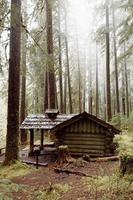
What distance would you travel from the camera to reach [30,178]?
41.1 ft

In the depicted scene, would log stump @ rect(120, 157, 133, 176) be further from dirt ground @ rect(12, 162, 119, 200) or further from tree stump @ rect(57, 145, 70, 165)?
tree stump @ rect(57, 145, 70, 165)

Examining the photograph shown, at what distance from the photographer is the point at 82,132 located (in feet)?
58.0

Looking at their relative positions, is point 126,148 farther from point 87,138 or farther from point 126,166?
point 87,138

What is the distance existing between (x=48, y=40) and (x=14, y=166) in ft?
35.2

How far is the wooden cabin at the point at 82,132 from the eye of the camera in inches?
677

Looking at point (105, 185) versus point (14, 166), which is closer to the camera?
point (105, 185)

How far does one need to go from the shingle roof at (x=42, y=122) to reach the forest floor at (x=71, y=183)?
3.31 meters

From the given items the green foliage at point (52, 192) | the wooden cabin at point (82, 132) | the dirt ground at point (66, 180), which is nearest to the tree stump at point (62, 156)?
the dirt ground at point (66, 180)

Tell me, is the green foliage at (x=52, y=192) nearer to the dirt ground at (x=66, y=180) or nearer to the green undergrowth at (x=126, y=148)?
the dirt ground at (x=66, y=180)

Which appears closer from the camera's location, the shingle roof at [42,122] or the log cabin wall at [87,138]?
the log cabin wall at [87,138]

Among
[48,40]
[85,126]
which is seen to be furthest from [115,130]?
[48,40]

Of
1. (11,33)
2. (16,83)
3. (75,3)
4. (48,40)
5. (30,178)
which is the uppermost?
(75,3)

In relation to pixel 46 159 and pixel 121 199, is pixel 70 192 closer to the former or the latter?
pixel 121 199

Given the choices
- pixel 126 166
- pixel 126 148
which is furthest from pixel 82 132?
pixel 126 148
